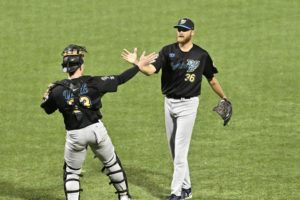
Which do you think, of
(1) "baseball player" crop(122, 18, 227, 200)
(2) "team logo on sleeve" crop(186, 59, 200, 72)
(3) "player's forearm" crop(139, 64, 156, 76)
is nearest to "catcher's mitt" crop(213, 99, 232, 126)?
(1) "baseball player" crop(122, 18, 227, 200)

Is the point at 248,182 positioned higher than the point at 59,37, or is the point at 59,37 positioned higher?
the point at 59,37

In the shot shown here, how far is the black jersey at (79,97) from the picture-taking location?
10.3 metres

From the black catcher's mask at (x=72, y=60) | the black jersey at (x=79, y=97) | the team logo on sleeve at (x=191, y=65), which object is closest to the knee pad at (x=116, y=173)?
the black jersey at (x=79, y=97)

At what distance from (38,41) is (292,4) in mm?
9558

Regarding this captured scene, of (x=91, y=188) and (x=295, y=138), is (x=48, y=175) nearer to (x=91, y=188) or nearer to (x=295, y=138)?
(x=91, y=188)

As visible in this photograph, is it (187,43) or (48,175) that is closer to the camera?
(187,43)

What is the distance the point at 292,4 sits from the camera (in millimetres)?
27438

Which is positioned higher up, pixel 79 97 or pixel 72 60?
pixel 72 60

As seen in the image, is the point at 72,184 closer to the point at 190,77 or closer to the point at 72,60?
the point at 72,60

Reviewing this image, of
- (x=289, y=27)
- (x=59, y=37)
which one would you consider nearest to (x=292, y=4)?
(x=289, y=27)

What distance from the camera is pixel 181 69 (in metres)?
11.6

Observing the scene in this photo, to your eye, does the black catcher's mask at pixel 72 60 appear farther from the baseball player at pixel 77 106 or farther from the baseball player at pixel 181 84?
the baseball player at pixel 181 84

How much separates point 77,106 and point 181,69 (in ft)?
6.71

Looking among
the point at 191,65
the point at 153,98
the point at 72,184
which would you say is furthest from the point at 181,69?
the point at 153,98
